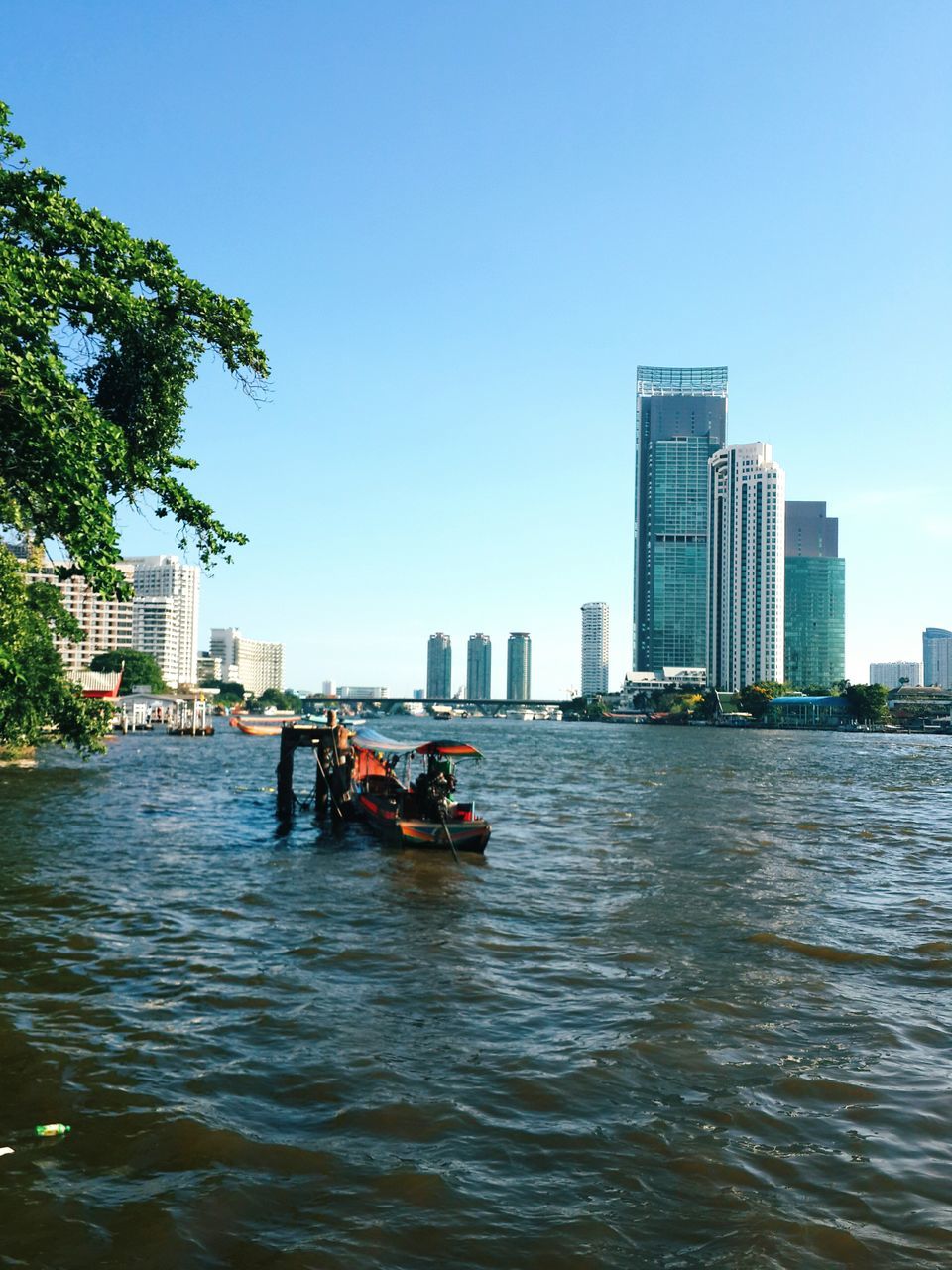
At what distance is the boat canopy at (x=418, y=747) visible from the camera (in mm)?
29875

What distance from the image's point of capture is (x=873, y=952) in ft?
57.1

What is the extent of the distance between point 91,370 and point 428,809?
18796mm

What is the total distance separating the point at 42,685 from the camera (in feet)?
140

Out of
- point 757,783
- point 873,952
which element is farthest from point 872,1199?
point 757,783

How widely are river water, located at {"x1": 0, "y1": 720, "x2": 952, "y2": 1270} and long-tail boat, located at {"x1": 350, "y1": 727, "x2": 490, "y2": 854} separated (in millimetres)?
2257

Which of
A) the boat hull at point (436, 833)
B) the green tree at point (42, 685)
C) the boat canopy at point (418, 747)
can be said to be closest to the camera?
the boat hull at point (436, 833)

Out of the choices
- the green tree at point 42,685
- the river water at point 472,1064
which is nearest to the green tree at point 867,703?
the green tree at point 42,685

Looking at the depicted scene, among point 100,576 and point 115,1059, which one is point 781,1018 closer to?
point 115,1059

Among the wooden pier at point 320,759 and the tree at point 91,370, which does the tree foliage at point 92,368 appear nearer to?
the tree at point 91,370

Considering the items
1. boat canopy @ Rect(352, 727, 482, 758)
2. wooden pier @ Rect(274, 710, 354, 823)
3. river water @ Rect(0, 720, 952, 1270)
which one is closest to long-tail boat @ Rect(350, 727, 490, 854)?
boat canopy @ Rect(352, 727, 482, 758)

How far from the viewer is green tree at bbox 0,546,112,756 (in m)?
36.6

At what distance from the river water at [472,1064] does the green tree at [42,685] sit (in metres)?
13.2

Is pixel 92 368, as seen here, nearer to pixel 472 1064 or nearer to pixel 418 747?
pixel 472 1064

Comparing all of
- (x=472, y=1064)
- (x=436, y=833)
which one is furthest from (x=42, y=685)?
(x=472, y=1064)
